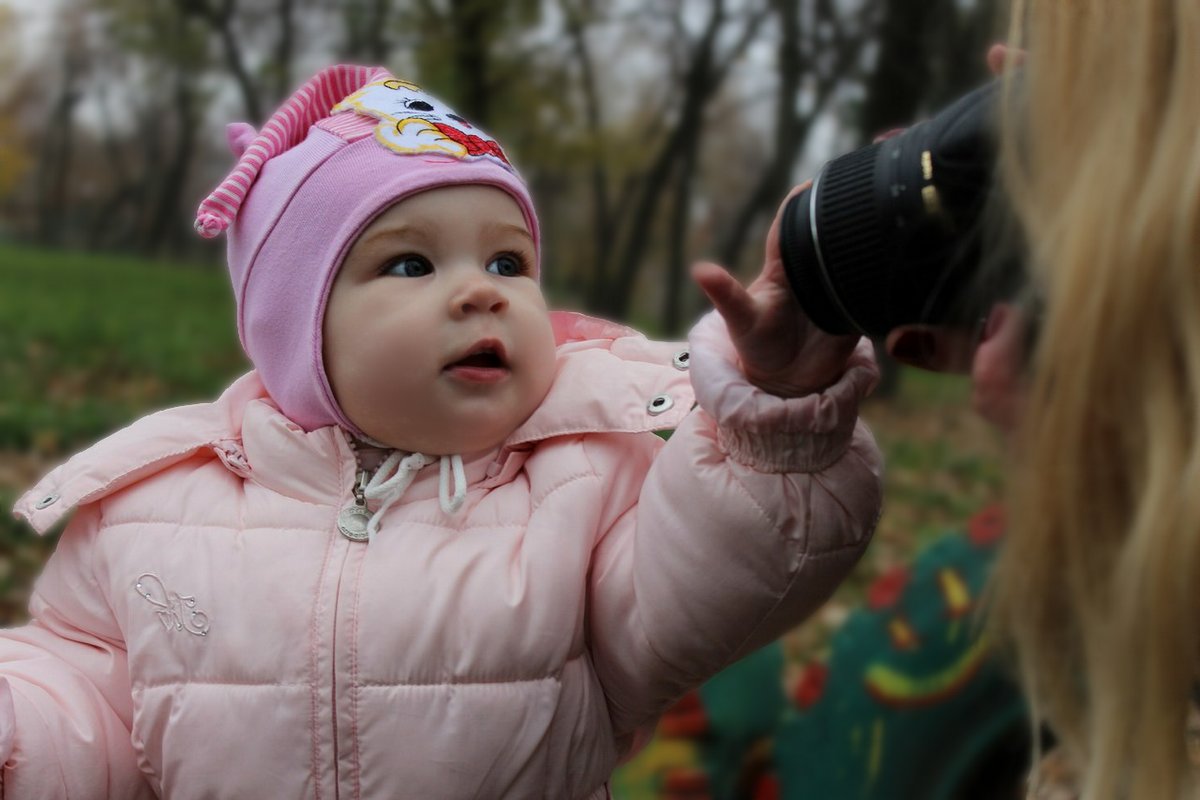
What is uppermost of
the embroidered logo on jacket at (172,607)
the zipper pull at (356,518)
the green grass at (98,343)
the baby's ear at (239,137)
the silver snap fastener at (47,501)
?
the baby's ear at (239,137)

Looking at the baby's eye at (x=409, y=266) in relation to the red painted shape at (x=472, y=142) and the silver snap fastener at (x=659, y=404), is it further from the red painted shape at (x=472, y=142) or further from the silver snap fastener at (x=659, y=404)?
the silver snap fastener at (x=659, y=404)

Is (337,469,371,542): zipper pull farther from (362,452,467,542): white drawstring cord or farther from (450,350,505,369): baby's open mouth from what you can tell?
(450,350,505,369): baby's open mouth

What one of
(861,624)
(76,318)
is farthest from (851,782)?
(76,318)

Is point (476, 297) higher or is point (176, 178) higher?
point (476, 297)

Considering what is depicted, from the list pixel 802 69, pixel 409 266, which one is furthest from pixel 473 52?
pixel 409 266

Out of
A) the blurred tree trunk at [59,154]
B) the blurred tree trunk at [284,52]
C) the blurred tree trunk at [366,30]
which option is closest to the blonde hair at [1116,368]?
the blurred tree trunk at [366,30]

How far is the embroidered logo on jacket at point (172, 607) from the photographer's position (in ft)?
4.89

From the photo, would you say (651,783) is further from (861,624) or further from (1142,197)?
(1142,197)

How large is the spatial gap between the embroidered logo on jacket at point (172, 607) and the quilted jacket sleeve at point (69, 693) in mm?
109

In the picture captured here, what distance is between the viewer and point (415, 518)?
1.51m

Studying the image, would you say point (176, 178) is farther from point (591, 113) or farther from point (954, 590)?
point (954, 590)

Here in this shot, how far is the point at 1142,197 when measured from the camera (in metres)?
0.97

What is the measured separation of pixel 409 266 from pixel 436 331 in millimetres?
104

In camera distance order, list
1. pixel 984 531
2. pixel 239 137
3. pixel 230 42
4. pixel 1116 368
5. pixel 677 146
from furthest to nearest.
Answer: pixel 230 42, pixel 677 146, pixel 984 531, pixel 239 137, pixel 1116 368
